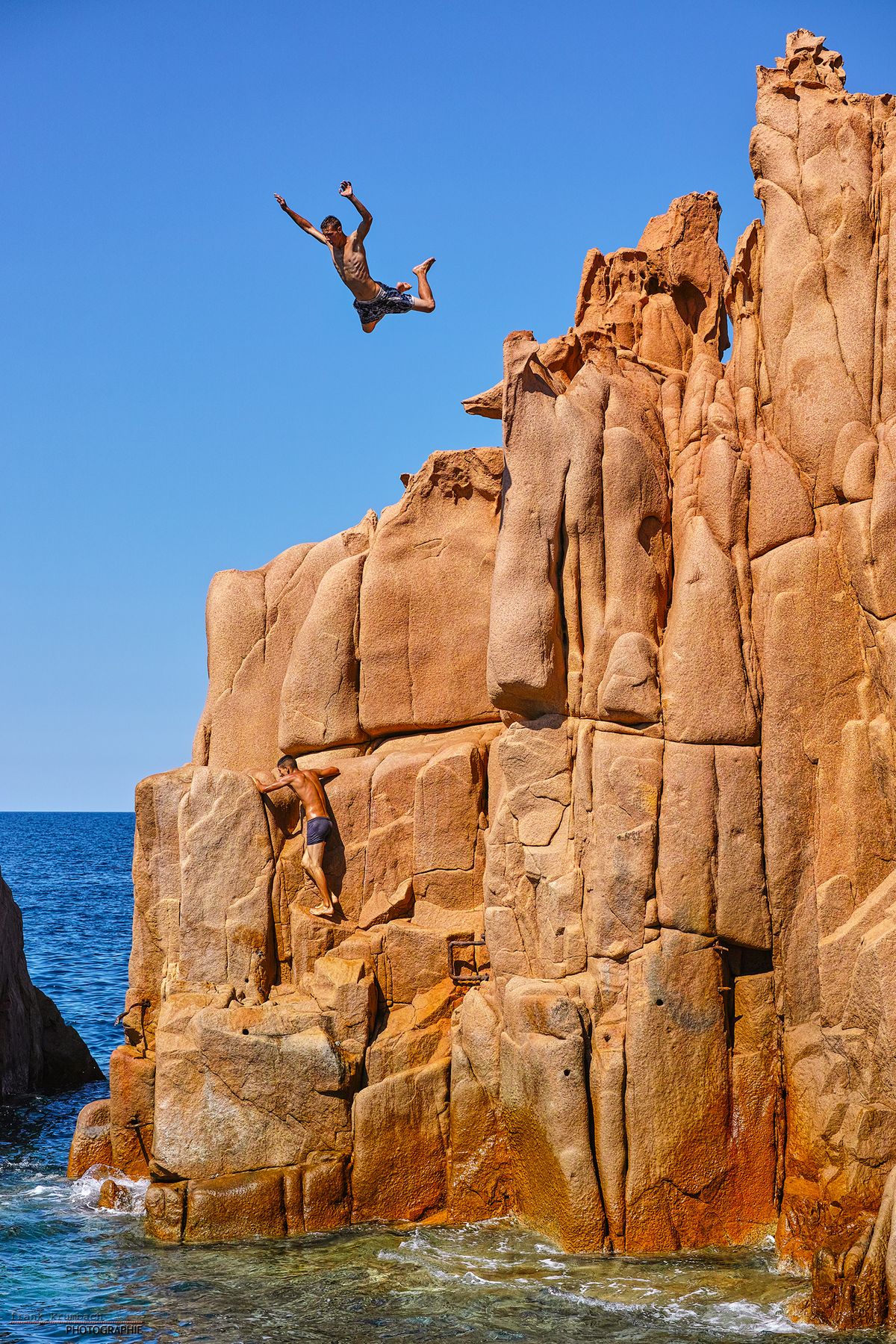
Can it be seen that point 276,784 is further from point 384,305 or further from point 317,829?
point 384,305

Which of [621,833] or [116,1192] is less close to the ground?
[621,833]

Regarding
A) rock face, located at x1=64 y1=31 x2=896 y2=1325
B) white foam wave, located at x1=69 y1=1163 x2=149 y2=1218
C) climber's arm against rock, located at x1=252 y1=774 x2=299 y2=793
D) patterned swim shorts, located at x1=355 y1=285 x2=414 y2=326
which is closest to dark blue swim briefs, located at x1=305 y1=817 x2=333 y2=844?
rock face, located at x1=64 y1=31 x2=896 y2=1325

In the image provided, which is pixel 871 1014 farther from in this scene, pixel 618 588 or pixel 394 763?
pixel 394 763

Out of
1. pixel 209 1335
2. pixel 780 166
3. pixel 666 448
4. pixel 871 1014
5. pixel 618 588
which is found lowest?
pixel 209 1335

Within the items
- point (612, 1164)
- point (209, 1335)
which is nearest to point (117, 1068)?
point (209, 1335)

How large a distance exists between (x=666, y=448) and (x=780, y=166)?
3.22 m

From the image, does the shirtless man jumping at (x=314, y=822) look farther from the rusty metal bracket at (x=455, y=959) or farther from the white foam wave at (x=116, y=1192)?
the white foam wave at (x=116, y=1192)

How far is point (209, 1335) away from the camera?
13.3m

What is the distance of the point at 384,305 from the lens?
16.6m

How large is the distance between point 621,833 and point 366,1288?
16.1 feet

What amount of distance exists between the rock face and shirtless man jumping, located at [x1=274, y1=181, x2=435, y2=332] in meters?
1.43

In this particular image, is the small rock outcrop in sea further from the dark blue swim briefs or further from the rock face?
the dark blue swim briefs

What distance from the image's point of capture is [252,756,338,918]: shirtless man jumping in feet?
55.9

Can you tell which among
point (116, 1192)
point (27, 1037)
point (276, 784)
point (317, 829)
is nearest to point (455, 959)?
point (317, 829)
